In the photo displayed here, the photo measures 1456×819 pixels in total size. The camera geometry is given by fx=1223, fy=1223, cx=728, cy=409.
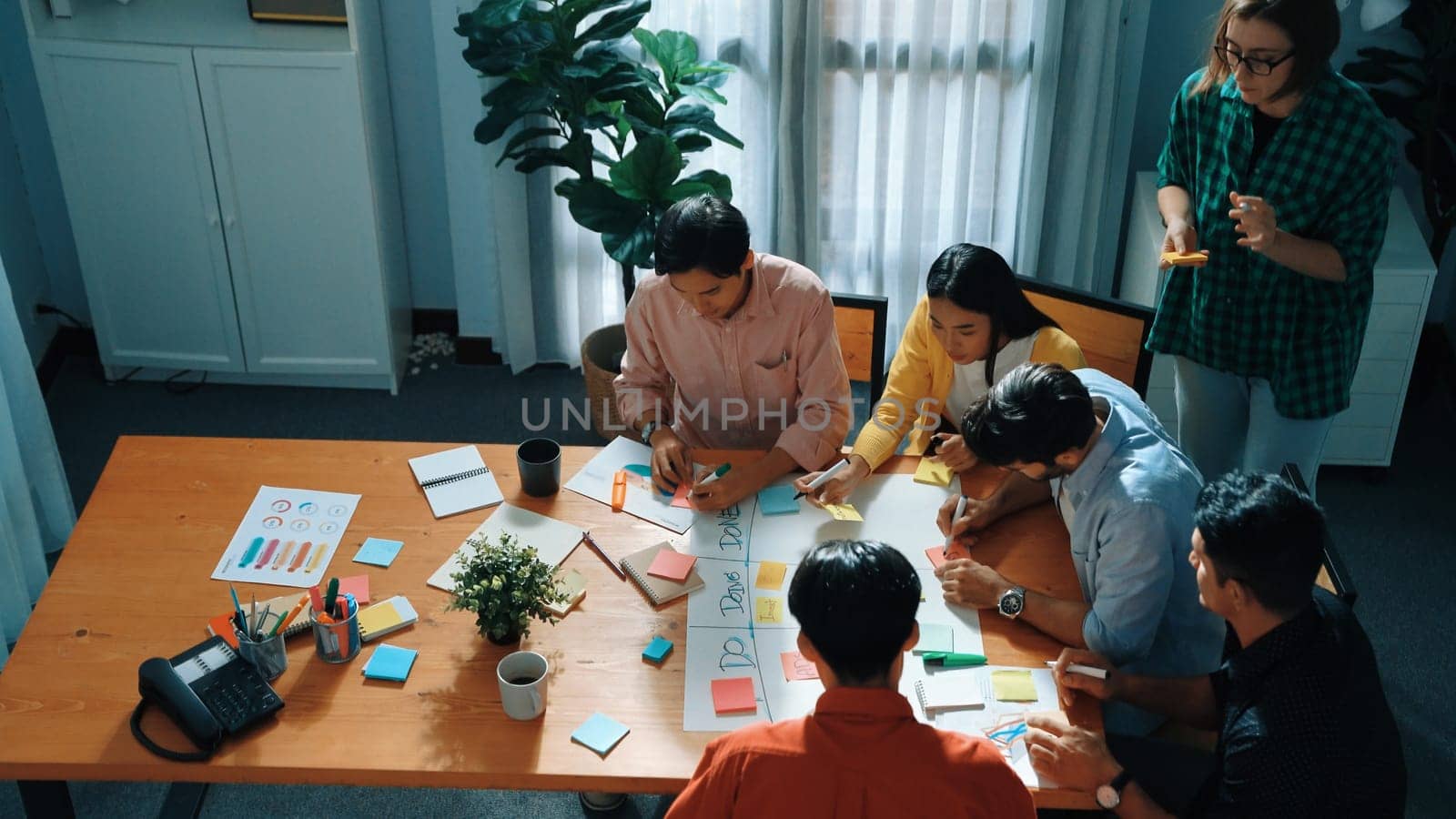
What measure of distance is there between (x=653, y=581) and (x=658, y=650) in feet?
0.57

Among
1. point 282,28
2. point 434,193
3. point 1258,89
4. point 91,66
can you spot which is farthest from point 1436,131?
point 91,66

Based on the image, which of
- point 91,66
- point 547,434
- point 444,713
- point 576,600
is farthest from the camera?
point 547,434

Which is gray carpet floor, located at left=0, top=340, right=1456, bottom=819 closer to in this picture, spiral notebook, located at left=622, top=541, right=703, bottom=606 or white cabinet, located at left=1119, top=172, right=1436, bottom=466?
white cabinet, located at left=1119, top=172, right=1436, bottom=466

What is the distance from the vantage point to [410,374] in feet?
14.2

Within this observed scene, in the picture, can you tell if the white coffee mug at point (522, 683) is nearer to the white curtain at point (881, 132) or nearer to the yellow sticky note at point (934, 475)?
the yellow sticky note at point (934, 475)

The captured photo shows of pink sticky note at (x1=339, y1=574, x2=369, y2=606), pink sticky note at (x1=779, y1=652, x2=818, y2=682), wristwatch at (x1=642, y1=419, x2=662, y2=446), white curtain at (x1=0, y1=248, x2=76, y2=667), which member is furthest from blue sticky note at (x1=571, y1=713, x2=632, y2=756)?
white curtain at (x1=0, y1=248, x2=76, y2=667)

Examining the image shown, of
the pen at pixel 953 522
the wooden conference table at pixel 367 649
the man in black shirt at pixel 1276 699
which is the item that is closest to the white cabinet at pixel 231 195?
the wooden conference table at pixel 367 649

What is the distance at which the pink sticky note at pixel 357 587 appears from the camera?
2.10m

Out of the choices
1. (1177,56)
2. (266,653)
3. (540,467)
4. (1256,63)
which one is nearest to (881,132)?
(1177,56)

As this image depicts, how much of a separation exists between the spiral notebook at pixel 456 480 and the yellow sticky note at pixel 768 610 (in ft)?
1.92

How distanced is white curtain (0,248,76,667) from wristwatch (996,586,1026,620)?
231 cm

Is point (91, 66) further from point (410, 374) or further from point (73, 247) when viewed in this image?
point (410, 374)

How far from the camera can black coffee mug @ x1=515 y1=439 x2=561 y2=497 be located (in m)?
2.33

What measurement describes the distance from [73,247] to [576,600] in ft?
9.98
